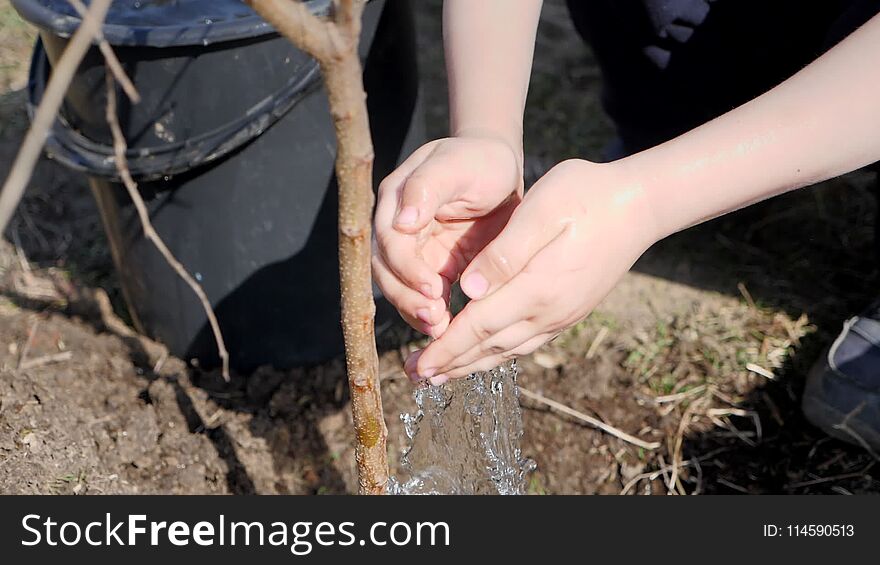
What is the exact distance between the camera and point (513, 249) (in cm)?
89

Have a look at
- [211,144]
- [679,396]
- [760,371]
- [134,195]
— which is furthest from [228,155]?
[760,371]

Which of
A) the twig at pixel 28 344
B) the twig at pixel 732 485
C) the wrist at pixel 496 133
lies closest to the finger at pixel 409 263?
the wrist at pixel 496 133

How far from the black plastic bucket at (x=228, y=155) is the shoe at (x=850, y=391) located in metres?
0.73

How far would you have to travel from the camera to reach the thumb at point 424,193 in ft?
2.96

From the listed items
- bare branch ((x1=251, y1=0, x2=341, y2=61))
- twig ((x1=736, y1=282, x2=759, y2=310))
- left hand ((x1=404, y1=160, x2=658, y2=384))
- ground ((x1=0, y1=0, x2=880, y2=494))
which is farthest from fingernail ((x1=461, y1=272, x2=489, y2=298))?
twig ((x1=736, y1=282, x2=759, y2=310))

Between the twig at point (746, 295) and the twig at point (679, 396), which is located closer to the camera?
the twig at point (679, 396)

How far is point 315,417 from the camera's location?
1534 mm

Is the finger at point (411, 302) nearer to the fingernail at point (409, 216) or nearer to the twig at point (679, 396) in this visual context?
the fingernail at point (409, 216)

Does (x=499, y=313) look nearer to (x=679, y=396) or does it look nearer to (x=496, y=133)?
(x=496, y=133)

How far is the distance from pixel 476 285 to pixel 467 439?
1.69ft

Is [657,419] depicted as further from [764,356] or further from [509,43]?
[509,43]

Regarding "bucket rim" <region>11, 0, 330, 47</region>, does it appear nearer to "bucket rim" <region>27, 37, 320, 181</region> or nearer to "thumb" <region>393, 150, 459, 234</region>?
"bucket rim" <region>27, 37, 320, 181</region>

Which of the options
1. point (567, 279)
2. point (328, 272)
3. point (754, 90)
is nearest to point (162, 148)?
point (328, 272)
